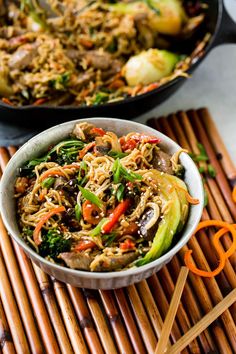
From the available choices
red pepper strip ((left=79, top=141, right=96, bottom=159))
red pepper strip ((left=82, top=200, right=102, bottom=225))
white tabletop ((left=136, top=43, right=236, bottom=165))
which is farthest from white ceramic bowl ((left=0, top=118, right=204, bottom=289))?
white tabletop ((left=136, top=43, right=236, bottom=165))

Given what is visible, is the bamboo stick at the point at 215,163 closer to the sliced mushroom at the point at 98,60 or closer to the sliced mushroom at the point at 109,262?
the sliced mushroom at the point at 98,60

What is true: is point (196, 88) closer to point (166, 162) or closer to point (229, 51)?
point (229, 51)

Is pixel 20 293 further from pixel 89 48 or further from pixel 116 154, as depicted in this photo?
pixel 89 48

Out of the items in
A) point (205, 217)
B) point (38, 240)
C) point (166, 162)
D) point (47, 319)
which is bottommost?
point (47, 319)

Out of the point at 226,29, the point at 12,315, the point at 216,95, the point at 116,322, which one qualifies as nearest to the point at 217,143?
the point at 216,95

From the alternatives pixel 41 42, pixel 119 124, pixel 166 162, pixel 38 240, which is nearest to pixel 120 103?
pixel 119 124

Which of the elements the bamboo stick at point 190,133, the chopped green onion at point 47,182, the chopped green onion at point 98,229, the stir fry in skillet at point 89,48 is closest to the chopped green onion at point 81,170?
the chopped green onion at point 47,182

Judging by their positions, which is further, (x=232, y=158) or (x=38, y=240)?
(x=232, y=158)
